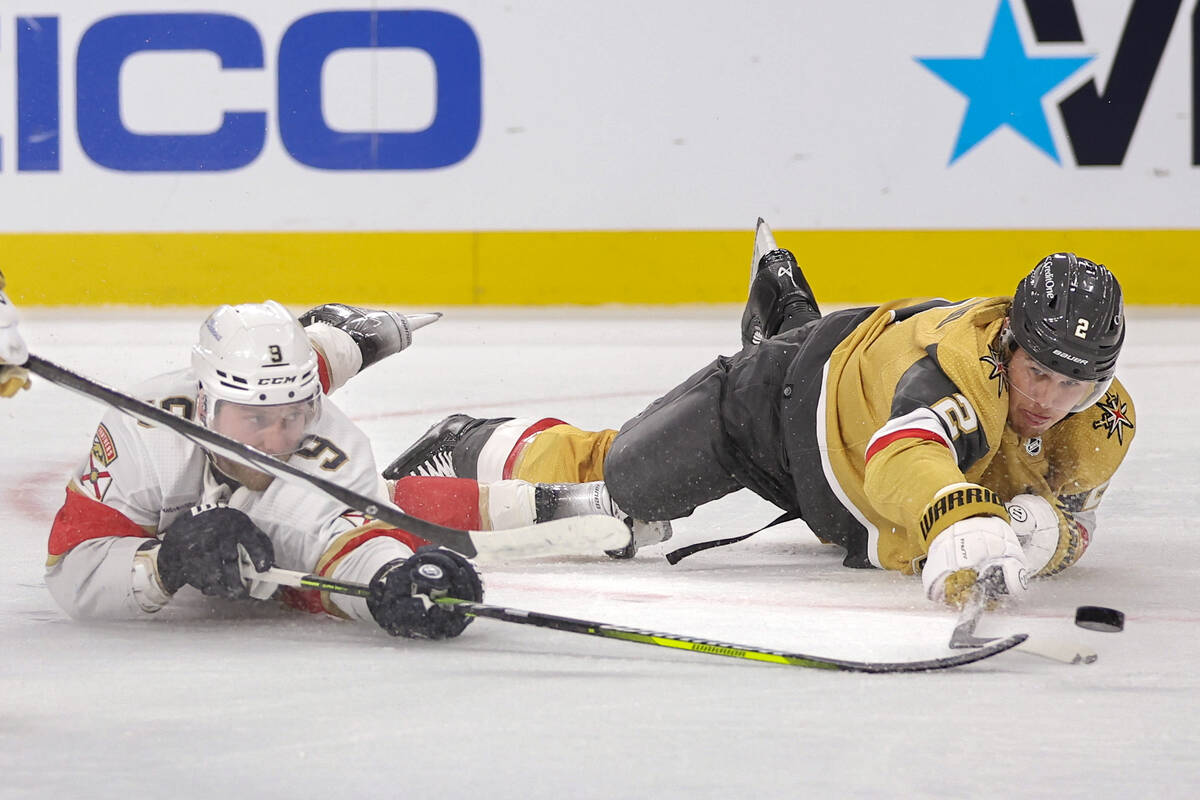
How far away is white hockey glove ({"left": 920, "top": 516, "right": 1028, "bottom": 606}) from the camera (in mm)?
2193

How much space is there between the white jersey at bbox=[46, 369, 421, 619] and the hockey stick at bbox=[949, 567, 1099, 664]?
774mm

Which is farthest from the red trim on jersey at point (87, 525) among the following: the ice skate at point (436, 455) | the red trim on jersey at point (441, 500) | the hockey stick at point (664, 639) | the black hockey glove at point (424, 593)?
the ice skate at point (436, 455)

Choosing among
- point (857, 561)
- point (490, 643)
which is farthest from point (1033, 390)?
point (490, 643)

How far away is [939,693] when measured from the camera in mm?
2027

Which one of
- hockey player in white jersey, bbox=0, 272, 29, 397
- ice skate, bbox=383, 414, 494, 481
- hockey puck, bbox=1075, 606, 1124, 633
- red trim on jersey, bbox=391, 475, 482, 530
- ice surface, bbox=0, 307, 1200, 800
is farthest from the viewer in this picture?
ice skate, bbox=383, 414, 494, 481

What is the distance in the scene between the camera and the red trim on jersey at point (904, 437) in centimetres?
243

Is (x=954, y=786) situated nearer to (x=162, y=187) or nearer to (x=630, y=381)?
(x=630, y=381)

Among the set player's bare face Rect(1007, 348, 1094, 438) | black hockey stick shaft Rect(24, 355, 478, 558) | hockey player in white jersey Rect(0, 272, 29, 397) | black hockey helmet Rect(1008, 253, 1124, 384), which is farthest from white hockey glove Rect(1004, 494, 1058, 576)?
hockey player in white jersey Rect(0, 272, 29, 397)

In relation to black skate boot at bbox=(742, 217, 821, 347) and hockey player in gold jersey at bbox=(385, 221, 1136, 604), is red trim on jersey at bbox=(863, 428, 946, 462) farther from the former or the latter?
black skate boot at bbox=(742, 217, 821, 347)

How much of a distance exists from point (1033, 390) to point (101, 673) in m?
1.39

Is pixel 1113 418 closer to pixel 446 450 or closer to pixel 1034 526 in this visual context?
pixel 1034 526

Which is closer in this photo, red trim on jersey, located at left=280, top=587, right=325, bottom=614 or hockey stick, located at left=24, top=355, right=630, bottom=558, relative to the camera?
hockey stick, located at left=24, top=355, right=630, bottom=558

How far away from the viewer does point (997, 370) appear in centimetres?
252

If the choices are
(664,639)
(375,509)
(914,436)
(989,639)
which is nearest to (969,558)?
(989,639)
